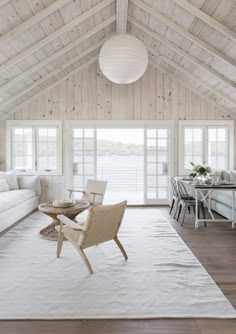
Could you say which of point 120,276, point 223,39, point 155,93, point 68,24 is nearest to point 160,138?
point 155,93

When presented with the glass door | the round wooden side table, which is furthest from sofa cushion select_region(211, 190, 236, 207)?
the round wooden side table

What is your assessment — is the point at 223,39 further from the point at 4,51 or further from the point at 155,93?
the point at 4,51

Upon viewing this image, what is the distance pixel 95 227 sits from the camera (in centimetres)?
306

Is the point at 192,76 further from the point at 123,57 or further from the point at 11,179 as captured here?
the point at 11,179

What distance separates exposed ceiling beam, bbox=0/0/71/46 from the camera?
3.86 metres

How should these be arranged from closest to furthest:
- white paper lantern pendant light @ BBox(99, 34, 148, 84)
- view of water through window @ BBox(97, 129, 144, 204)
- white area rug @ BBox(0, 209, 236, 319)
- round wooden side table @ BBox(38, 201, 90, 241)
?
white area rug @ BBox(0, 209, 236, 319) → white paper lantern pendant light @ BBox(99, 34, 148, 84) → round wooden side table @ BBox(38, 201, 90, 241) → view of water through window @ BBox(97, 129, 144, 204)

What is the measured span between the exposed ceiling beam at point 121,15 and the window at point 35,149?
272 cm

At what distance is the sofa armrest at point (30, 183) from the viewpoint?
20.9 feet

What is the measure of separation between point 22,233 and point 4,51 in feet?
9.25

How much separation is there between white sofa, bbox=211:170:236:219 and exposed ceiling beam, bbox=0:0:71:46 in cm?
423

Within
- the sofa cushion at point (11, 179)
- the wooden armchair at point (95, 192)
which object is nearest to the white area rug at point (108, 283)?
the wooden armchair at point (95, 192)

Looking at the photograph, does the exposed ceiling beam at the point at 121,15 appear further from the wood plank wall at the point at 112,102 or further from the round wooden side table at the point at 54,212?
the round wooden side table at the point at 54,212

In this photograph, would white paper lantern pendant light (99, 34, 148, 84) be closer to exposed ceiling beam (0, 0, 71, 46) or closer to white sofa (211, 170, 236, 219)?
exposed ceiling beam (0, 0, 71, 46)

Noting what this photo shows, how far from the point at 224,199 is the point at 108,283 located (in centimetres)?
352
